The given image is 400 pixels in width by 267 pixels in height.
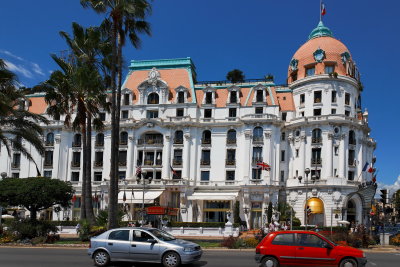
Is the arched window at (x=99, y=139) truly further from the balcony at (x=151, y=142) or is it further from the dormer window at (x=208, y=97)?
the dormer window at (x=208, y=97)

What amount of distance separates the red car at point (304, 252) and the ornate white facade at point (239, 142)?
37956 mm

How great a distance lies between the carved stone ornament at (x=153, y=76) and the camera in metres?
64.0

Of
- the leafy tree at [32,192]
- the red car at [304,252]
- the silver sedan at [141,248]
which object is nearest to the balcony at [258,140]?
the leafy tree at [32,192]

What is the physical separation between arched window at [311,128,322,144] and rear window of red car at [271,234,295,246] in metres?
42.4

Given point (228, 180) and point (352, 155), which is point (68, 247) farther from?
Result: point (352, 155)

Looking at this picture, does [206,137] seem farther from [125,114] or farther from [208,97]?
[125,114]

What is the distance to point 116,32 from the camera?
33500mm

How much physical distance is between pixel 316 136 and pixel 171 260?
44.5 meters

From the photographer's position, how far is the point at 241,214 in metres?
58.4

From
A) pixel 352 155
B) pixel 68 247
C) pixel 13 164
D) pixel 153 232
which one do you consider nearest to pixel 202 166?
pixel 352 155

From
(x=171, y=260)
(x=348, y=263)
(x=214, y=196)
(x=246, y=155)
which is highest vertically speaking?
(x=246, y=155)

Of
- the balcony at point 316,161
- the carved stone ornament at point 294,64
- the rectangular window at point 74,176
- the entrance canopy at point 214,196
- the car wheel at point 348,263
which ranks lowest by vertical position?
the car wheel at point 348,263

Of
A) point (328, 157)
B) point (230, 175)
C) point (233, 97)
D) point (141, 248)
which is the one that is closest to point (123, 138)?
point (230, 175)

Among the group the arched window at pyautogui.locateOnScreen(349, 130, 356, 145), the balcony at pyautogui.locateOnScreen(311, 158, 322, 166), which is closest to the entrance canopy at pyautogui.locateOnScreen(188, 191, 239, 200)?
the balcony at pyautogui.locateOnScreen(311, 158, 322, 166)
